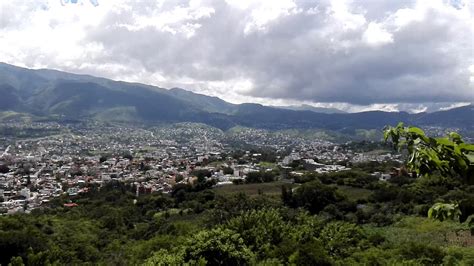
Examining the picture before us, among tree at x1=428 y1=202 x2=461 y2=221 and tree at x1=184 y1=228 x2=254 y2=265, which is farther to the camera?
tree at x1=184 y1=228 x2=254 y2=265

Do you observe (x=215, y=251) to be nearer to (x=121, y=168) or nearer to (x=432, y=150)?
(x=432, y=150)

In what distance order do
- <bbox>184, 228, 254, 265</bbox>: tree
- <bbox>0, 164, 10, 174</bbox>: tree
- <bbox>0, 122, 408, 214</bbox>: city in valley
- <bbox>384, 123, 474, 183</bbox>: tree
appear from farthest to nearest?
<bbox>0, 164, 10, 174</bbox>: tree, <bbox>0, 122, 408, 214</bbox>: city in valley, <bbox>184, 228, 254, 265</bbox>: tree, <bbox>384, 123, 474, 183</bbox>: tree

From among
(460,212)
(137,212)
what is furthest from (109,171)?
(460,212)

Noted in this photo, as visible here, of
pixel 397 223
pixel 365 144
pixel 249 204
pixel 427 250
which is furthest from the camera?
pixel 365 144

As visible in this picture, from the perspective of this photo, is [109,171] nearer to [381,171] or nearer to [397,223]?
[381,171]

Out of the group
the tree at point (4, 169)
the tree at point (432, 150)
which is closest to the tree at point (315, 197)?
the tree at point (432, 150)

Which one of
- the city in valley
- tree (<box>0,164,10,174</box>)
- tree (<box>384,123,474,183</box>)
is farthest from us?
tree (<box>0,164,10,174</box>)

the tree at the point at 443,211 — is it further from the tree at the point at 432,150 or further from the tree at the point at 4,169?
the tree at the point at 4,169

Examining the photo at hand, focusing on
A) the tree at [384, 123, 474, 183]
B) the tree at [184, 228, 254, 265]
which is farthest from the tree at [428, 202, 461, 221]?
the tree at [184, 228, 254, 265]

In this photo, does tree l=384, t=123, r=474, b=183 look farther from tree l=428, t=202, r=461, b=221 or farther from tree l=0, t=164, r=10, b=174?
tree l=0, t=164, r=10, b=174
